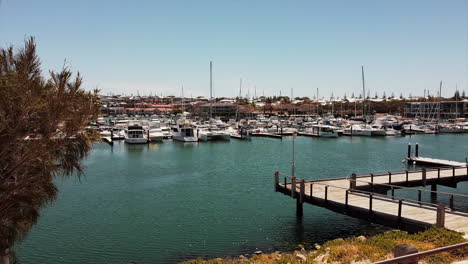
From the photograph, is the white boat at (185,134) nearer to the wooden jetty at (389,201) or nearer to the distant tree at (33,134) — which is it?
the wooden jetty at (389,201)

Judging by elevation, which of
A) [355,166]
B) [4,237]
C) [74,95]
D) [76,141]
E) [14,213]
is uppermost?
[74,95]

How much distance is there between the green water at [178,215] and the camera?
65.5 ft

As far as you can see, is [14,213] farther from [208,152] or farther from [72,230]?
[208,152]

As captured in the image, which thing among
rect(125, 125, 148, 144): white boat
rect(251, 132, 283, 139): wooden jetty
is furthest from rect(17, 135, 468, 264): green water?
rect(251, 132, 283, 139): wooden jetty

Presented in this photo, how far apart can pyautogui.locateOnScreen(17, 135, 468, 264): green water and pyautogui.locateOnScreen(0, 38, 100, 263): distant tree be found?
7.30 m

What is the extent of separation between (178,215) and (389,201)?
13.9 m

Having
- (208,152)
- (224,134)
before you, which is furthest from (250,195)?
(224,134)

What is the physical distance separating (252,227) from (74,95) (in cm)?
1660

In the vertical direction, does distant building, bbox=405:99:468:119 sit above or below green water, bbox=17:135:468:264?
above

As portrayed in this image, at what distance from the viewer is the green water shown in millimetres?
19953

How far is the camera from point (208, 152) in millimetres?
64188

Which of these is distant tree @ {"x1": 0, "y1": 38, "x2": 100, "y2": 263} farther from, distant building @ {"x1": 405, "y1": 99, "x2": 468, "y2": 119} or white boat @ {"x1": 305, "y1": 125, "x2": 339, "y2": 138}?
distant building @ {"x1": 405, "y1": 99, "x2": 468, "y2": 119}

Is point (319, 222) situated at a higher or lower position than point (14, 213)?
lower

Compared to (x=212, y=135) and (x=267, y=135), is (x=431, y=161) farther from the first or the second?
(x=267, y=135)
